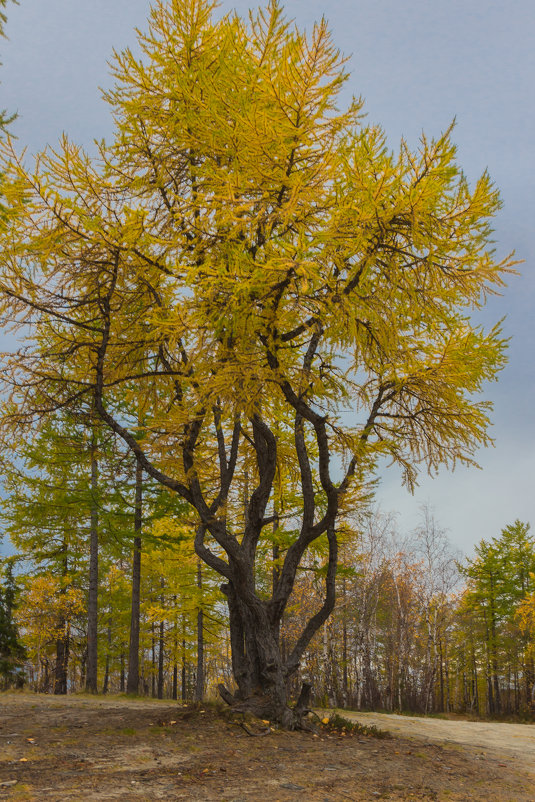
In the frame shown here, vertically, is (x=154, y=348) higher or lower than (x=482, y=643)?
higher

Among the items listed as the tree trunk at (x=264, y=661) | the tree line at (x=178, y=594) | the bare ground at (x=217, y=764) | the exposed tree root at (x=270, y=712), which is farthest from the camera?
the tree line at (x=178, y=594)

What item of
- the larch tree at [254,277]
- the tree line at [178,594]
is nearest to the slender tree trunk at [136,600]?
the tree line at [178,594]

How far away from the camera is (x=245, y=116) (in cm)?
654

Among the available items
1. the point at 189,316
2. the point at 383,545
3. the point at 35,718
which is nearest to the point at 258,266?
the point at 189,316

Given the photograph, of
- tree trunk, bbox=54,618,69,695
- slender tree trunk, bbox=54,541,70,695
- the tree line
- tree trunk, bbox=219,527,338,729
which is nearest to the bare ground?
tree trunk, bbox=219,527,338,729

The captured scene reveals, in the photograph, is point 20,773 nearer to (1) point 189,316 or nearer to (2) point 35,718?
(2) point 35,718

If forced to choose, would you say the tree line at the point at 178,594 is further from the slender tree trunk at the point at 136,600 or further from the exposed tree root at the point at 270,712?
the exposed tree root at the point at 270,712

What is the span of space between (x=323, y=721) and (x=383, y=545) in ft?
62.1

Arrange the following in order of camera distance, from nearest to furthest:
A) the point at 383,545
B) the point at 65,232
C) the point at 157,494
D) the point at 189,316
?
the point at 189,316 < the point at 65,232 < the point at 157,494 < the point at 383,545

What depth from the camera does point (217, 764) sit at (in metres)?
5.83

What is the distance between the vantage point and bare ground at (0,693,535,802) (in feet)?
16.1

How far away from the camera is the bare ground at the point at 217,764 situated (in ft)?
16.1

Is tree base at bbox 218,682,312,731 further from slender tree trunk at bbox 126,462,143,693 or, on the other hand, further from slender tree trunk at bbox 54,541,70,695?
slender tree trunk at bbox 54,541,70,695

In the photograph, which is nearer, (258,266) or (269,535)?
(258,266)
